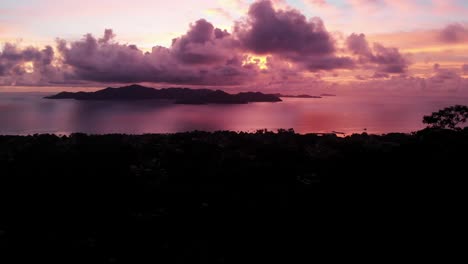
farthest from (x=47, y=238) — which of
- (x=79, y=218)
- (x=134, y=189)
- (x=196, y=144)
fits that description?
(x=196, y=144)

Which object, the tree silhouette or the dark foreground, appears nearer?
the dark foreground

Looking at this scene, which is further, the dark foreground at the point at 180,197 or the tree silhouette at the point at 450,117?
the tree silhouette at the point at 450,117

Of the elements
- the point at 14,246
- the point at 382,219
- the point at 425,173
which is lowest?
the point at 14,246

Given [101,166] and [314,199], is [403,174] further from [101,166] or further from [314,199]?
[101,166]

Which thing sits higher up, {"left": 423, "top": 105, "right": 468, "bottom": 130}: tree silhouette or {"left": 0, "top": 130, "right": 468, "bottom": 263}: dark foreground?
{"left": 423, "top": 105, "right": 468, "bottom": 130}: tree silhouette
